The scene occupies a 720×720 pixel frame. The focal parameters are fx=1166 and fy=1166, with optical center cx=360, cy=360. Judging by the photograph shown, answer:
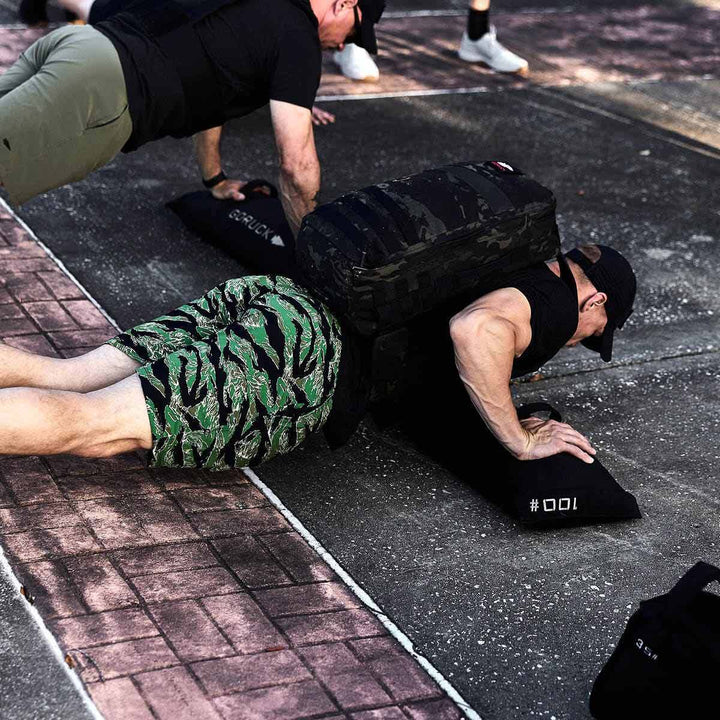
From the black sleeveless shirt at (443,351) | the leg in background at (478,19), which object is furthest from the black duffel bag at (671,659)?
the leg in background at (478,19)

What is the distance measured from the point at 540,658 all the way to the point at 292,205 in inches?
89.2

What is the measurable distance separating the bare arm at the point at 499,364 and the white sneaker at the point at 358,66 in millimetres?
4481

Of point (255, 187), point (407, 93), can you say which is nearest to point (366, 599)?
point (255, 187)

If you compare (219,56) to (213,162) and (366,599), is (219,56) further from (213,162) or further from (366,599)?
(366,599)

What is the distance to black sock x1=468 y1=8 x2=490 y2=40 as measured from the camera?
8.28 metres

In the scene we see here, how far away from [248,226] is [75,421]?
2.08 metres

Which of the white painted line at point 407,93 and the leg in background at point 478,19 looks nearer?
the white painted line at point 407,93

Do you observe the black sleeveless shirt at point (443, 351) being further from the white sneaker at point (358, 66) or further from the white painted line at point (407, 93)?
the white sneaker at point (358, 66)

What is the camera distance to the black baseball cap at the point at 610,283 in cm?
379

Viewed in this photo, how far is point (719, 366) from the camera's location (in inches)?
192

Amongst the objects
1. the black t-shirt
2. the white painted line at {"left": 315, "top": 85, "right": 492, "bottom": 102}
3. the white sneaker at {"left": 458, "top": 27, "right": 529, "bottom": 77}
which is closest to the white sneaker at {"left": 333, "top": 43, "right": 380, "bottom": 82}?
the white painted line at {"left": 315, "top": 85, "right": 492, "bottom": 102}

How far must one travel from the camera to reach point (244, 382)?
137 inches

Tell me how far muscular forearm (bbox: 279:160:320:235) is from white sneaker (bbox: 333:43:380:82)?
3.26 meters

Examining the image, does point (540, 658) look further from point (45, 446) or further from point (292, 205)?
point (292, 205)
